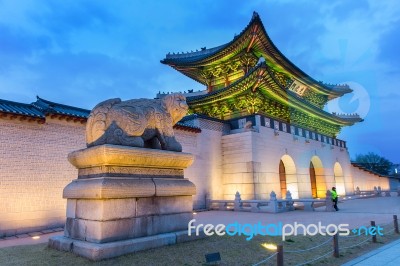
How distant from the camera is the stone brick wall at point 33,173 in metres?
10.3

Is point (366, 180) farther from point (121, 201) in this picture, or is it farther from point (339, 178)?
point (121, 201)

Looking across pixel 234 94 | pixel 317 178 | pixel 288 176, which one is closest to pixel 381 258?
pixel 234 94

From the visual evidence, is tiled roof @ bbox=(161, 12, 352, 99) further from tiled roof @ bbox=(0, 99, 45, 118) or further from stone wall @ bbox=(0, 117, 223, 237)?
tiled roof @ bbox=(0, 99, 45, 118)

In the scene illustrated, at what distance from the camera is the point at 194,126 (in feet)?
58.1

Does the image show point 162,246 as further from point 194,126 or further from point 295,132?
point 295,132

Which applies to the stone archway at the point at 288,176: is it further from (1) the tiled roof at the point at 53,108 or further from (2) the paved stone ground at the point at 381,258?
(1) the tiled roof at the point at 53,108

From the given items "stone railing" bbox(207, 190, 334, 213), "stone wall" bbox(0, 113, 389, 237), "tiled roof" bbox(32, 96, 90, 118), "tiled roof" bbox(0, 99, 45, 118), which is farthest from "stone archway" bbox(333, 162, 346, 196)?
"tiled roof" bbox(0, 99, 45, 118)

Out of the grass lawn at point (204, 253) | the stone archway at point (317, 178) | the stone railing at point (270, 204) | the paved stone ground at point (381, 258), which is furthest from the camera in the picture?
the stone archway at point (317, 178)

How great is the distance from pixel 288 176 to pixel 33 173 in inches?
649

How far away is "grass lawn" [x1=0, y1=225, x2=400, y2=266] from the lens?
4.61m

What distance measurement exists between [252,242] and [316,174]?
20493mm

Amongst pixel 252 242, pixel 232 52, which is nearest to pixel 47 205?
pixel 252 242

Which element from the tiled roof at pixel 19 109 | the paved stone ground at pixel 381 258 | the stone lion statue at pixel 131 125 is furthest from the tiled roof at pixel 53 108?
the paved stone ground at pixel 381 258

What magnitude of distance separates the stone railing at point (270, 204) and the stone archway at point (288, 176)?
4751 mm
